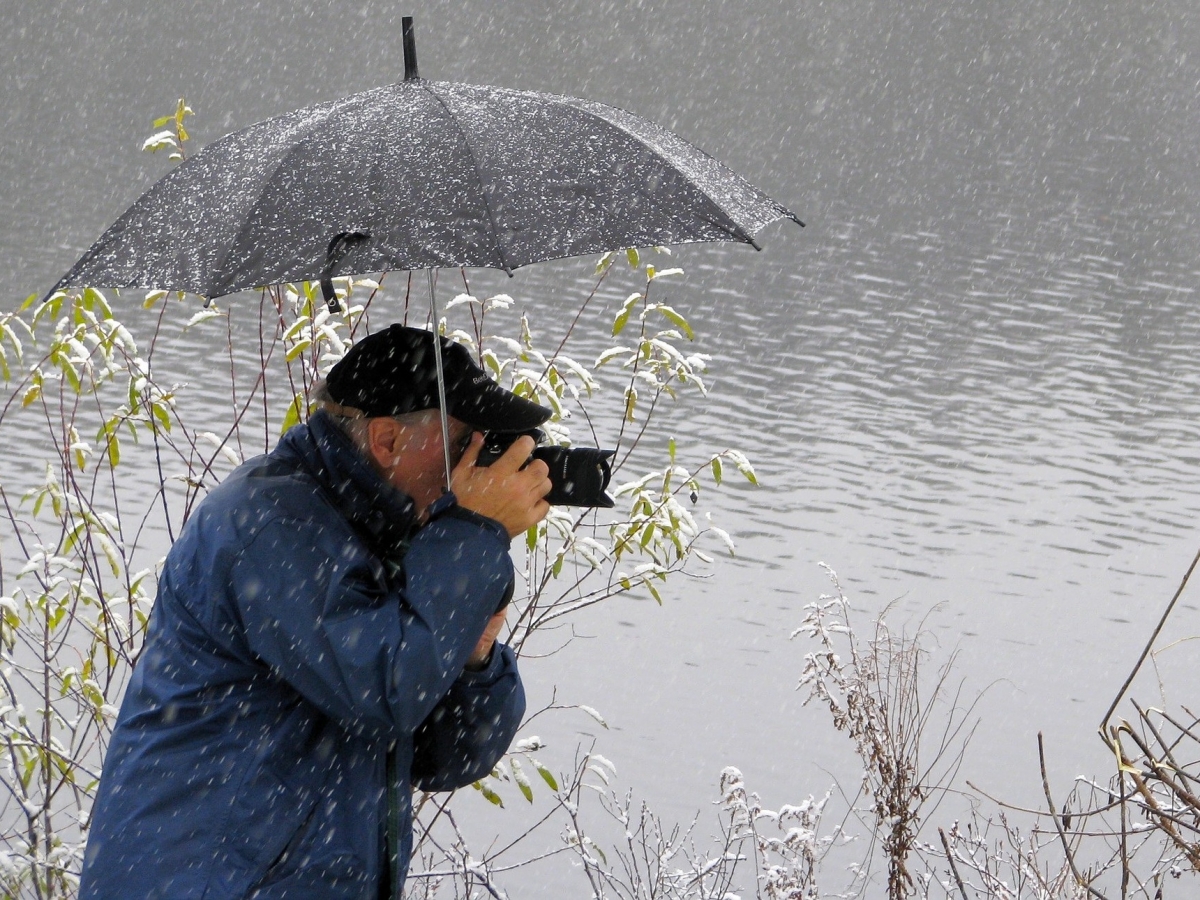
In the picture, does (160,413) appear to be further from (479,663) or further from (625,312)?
(479,663)

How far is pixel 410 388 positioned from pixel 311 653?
0.43 metres

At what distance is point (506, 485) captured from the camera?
2.17 meters

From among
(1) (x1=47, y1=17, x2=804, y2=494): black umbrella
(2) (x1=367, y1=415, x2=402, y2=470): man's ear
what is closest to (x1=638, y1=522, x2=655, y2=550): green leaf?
(1) (x1=47, y1=17, x2=804, y2=494): black umbrella

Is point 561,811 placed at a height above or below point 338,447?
below

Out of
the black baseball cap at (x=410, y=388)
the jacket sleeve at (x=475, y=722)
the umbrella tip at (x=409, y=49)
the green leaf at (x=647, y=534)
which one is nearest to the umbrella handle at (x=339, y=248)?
the black baseball cap at (x=410, y=388)

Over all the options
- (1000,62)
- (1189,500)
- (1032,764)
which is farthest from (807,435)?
(1000,62)

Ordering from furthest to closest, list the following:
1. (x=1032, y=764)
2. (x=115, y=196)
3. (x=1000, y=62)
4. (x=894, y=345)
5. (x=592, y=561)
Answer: (x=1000, y=62)
(x=115, y=196)
(x=894, y=345)
(x=1032, y=764)
(x=592, y=561)

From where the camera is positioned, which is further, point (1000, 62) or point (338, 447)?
point (1000, 62)

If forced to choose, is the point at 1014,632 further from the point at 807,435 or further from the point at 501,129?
the point at 501,129

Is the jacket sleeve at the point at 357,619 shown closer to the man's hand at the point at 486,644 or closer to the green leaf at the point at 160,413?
the man's hand at the point at 486,644

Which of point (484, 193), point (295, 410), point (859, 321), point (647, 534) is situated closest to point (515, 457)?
point (484, 193)

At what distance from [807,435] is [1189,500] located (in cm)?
350

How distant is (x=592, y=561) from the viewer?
13.9 ft

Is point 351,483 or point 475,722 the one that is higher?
point 351,483
